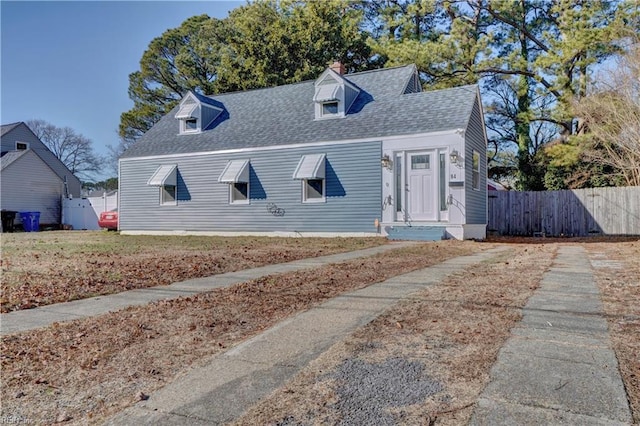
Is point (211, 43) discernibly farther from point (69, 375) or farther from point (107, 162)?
point (69, 375)

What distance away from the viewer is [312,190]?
46.8 ft

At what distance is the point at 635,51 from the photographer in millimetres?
12156

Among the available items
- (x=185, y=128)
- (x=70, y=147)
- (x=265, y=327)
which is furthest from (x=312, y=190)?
(x=70, y=147)

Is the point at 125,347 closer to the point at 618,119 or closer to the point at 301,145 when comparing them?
the point at 301,145

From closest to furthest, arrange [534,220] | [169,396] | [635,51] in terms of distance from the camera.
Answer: [169,396]
[635,51]
[534,220]

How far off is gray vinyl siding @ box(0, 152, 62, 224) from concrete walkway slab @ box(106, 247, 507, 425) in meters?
26.9

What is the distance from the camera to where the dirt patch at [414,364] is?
1834 mm

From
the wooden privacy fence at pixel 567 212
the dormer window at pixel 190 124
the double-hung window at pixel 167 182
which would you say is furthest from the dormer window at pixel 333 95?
the wooden privacy fence at pixel 567 212

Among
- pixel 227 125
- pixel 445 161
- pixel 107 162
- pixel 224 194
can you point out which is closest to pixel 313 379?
pixel 445 161

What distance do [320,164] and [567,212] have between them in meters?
9.95

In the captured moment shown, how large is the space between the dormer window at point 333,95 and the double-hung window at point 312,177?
205 cm

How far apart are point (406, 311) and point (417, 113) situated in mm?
10811

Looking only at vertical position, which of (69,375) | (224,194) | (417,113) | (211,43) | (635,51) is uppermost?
(211,43)

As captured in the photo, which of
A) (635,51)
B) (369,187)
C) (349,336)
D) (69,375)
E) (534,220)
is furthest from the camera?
(534,220)
